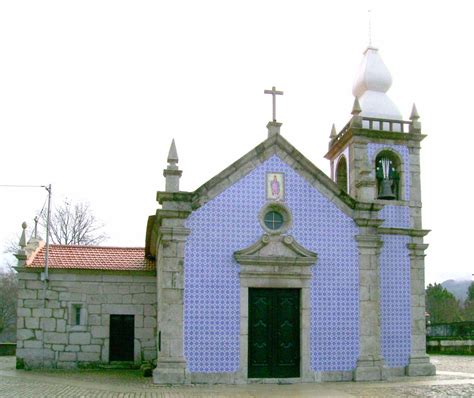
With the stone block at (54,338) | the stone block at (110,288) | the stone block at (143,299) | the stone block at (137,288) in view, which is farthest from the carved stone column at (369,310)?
the stone block at (54,338)

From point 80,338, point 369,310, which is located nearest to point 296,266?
point 369,310

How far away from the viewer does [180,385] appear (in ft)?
46.9

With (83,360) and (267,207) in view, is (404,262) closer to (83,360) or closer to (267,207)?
(267,207)

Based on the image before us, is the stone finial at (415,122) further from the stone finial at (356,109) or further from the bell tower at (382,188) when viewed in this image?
the stone finial at (356,109)

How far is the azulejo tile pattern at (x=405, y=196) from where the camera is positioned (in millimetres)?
17766

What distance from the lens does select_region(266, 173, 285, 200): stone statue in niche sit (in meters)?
15.8

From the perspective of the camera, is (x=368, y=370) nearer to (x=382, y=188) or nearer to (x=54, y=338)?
(x=382, y=188)

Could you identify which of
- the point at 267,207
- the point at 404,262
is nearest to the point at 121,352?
the point at 267,207

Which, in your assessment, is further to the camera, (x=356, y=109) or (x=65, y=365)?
(x=65, y=365)

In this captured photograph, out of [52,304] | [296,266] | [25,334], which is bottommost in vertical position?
[25,334]

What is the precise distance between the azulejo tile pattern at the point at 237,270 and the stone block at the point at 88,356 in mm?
5656

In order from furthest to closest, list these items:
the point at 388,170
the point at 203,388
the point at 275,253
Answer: the point at 388,170 → the point at 275,253 → the point at 203,388

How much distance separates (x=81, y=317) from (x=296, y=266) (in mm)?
7584

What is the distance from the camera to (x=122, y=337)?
19.7 m
